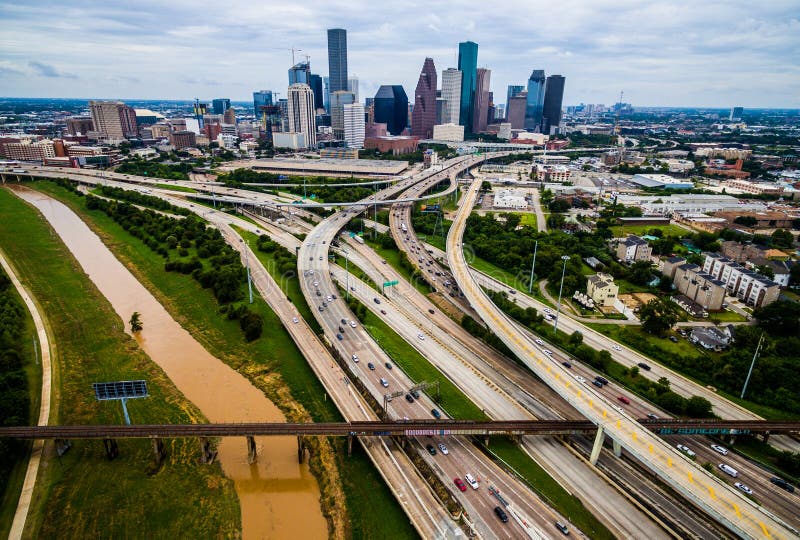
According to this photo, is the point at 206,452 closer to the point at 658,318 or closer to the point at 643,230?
the point at 658,318

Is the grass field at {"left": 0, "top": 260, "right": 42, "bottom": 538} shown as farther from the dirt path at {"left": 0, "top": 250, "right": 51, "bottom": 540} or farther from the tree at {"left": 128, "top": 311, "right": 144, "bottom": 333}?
the tree at {"left": 128, "top": 311, "right": 144, "bottom": 333}

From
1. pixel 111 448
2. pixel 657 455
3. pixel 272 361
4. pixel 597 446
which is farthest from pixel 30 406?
pixel 657 455

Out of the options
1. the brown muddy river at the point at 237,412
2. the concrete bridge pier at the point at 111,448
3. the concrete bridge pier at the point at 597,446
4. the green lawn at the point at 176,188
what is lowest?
the brown muddy river at the point at 237,412

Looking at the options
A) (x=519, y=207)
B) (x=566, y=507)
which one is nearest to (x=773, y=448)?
(x=566, y=507)

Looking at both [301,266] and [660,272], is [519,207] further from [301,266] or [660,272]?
[301,266]

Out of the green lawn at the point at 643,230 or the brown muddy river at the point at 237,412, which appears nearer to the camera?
the brown muddy river at the point at 237,412

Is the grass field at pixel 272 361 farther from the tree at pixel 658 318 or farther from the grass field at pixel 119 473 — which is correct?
the tree at pixel 658 318

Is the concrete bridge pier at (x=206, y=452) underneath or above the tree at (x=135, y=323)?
underneath

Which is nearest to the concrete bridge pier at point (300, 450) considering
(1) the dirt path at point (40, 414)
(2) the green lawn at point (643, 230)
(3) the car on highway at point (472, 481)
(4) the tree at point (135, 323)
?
(3) the car on highway at point (472, 481)

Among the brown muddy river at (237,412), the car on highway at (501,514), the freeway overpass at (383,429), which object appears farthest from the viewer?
the freeway overpass at (383,429)
